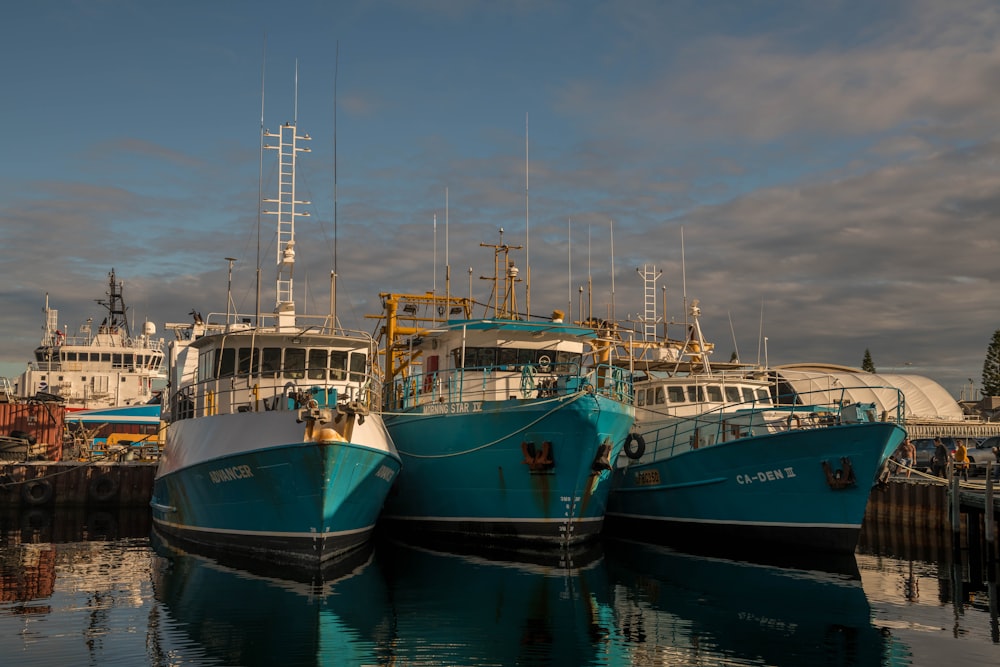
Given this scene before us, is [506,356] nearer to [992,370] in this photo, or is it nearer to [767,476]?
[767,476]

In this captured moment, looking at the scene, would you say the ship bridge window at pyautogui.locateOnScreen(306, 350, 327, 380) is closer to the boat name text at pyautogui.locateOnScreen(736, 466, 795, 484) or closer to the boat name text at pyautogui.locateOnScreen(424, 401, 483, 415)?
the boat name text at pyautogui.locateOnScreen(424, 401, 483, 415)

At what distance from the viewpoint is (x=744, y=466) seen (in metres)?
21.4

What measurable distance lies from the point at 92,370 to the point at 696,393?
135 ft

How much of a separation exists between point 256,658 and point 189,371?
616 inches

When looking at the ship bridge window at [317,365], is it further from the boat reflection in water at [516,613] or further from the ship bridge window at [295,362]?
the boat reflection in water at [516,613]

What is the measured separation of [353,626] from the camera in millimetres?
13492

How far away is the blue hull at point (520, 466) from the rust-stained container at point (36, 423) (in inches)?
929

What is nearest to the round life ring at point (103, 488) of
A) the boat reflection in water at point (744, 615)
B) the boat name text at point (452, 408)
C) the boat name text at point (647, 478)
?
the boat name text at point (452, 408)

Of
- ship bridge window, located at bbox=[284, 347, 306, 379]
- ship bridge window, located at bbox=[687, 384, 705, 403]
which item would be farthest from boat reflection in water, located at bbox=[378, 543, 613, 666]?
ship bridge window, located at bbox=[687, 384, 705, 403]

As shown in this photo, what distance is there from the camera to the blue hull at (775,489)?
1981cm

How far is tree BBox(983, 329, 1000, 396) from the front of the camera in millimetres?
76762

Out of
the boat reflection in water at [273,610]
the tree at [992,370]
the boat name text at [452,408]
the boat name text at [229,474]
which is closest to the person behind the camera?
the boat reflection in water at [273,610]

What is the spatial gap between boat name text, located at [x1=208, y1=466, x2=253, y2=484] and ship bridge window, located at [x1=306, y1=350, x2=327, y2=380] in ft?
10.5

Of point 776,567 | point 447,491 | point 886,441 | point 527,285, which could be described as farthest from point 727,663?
point 527,285
